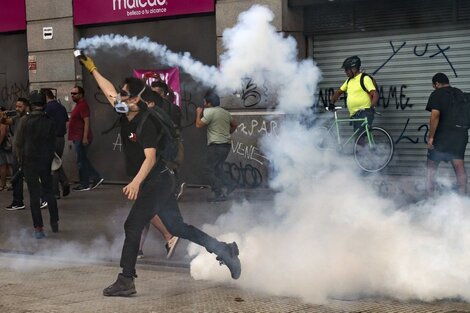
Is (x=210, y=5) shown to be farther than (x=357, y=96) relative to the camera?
Yes

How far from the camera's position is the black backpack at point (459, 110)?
10594mm

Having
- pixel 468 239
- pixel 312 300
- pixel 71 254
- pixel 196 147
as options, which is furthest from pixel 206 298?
pixel 196 147

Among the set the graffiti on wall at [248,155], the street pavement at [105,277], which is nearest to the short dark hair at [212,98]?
the street pavement at [105,277]

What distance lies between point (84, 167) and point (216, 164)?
12.4ft

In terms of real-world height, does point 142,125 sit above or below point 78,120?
above

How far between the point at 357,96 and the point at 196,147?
4085mm

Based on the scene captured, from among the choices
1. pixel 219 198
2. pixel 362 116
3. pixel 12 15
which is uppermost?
pixel 12 15

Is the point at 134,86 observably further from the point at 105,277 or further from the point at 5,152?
the point at 5,152

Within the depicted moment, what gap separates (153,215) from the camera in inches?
291

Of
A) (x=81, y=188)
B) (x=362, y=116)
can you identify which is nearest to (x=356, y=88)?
(x=362, y=116)

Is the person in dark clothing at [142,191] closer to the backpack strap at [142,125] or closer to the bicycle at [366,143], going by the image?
the backpack strap at [142,125]

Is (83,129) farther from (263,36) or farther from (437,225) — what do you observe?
(437,225)

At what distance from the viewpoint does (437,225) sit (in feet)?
23.8

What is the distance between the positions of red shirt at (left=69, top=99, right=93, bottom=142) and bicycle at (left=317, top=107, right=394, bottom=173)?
4799 mm
